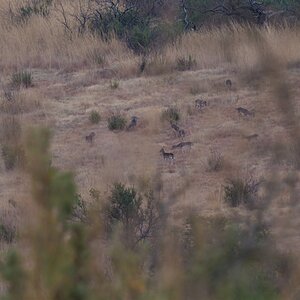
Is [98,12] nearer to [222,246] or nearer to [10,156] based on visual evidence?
[10,156]

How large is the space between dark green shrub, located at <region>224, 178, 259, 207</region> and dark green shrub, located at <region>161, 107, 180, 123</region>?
13.0 feet

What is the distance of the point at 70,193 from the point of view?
9.95ft

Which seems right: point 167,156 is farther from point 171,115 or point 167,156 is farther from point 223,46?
point 223,46

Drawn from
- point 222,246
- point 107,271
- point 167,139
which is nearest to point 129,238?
point 107,271

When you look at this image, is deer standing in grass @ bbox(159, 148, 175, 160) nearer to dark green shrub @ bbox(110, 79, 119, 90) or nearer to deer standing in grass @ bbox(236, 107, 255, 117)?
deer standing in grass @ bbox(236, 107, 255, 117)

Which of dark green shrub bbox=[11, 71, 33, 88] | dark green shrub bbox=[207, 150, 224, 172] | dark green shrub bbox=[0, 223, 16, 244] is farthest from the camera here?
dark green shrub bbox=[11, 71, 33, 88]

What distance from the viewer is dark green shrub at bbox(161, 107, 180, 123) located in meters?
A: 12.5

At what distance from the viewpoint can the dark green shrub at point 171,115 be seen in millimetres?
12461

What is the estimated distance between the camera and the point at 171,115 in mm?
12547

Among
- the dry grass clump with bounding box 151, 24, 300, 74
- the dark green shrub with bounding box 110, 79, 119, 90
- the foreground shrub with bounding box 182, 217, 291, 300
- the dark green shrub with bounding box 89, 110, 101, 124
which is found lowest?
the dark green shrub with bounding box 89, 110, 101, 124

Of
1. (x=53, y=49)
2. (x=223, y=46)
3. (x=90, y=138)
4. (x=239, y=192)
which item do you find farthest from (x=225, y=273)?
(x=53, y=49)

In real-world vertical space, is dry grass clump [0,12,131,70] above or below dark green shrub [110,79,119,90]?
above

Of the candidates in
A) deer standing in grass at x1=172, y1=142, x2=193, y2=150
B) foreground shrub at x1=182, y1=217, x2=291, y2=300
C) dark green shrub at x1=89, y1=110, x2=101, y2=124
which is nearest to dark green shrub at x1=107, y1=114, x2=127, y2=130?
dark green shrub at x1=89, y1=110, x2=101, y2=124

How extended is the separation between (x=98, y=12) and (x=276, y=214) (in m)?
13.3
